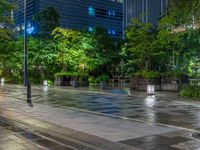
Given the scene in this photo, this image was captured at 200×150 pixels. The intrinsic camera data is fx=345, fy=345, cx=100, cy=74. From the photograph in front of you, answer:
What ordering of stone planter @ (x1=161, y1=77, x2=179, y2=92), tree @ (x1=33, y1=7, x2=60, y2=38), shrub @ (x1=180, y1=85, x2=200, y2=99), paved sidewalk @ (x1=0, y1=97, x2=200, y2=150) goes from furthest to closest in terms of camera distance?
1. tree @ (x1=33, y1=7, x2=60, y2=38)
2. stone planter @ (x1=161, y1=77, x2=179, y2=92)
3. shrub @ (x1=180, y1=85, x2=200, y2=99)
4. paved sidewalk @ (x1=0, y1=97, x2=200, y2=150)

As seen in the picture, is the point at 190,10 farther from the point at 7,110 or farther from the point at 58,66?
the point at 58,66

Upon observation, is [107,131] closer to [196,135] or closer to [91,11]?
[196,135]

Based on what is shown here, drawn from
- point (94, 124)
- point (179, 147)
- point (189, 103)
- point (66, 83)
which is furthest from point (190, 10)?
point (66, 83)

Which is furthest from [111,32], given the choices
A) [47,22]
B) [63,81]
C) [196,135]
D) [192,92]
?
[196,135]

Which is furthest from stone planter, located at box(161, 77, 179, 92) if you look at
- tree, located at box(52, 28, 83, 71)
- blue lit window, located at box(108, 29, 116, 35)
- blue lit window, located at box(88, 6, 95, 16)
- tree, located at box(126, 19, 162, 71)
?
blue lit window, located at box(88, 6, 95, 16)

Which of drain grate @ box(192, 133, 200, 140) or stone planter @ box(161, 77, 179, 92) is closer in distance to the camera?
drain grate @ box(192, 133, 200, 140)

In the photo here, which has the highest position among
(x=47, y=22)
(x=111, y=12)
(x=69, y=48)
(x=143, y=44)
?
(x=111, y=12)

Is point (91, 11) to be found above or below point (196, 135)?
above

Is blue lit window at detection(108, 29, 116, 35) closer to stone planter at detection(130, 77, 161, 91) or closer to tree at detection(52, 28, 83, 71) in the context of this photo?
tree at detection(52, 28, 83, 71)

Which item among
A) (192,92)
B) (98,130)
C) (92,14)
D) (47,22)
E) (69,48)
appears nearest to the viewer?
(98,130)

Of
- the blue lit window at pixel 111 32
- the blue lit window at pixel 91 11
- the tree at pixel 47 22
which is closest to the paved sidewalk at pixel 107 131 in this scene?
the tree at pixel 47 22

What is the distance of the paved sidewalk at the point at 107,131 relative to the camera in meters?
8.59

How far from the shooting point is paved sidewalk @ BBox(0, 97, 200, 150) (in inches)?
338

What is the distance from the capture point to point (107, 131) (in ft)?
33.8
